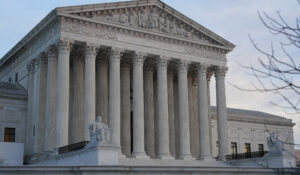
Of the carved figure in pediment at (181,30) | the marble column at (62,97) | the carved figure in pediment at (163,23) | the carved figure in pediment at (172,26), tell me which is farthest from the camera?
the carved figure in pediment at (181,30)

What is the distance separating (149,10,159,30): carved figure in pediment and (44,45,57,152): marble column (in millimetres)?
10385

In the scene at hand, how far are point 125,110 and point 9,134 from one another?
11978 millimetres

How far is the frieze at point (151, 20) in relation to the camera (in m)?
43.7

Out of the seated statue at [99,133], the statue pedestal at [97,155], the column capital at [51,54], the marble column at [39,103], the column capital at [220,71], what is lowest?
the statue pedestal at [97,155]

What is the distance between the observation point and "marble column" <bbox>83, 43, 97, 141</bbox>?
133 feet

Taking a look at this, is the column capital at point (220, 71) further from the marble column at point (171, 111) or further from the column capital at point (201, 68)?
the marble column at point (171, 111)

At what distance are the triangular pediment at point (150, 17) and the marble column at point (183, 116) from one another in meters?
3.79

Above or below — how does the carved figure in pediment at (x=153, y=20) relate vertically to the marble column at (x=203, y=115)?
above

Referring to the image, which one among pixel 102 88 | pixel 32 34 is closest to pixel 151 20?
pixel 102 88

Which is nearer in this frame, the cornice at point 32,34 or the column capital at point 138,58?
the cornice at point 32,34

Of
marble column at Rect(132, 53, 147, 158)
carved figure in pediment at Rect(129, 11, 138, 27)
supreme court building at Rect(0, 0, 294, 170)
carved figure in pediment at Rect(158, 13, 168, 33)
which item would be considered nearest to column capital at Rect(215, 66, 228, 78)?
supreme court building at Rect(0, 0, 294, 170)

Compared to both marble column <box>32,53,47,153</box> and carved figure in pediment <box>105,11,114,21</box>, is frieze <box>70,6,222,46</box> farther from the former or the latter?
marble column <box>32,53,47,153</box>

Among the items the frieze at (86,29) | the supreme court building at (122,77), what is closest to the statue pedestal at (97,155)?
the supreme court building at (122,77)

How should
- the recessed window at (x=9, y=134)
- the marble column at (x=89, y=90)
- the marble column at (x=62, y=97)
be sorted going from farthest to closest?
the recessed window at (x=9, y=134) < the marble column at (x=89, y=90) < the marble column at (x=62, y=97)
